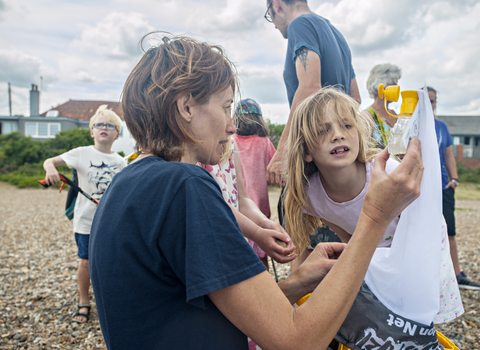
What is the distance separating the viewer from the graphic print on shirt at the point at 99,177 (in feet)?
14.1

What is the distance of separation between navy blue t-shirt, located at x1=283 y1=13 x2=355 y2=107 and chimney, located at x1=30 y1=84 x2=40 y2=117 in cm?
4367

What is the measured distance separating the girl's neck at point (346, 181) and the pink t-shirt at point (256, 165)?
5.83 feet

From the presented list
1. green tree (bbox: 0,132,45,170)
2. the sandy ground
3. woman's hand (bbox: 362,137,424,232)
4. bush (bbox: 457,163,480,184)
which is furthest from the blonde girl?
bush (bbox: 457,163,480,184)

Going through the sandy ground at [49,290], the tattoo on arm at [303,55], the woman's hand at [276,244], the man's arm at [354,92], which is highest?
the tattoo on arm at [303,55]

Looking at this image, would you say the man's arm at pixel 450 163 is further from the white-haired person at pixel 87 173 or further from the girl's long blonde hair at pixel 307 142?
the white-haired person at pixel 87 173

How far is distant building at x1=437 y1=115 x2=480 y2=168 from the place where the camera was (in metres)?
37.7

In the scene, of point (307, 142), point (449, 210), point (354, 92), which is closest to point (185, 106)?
point (307, 142)

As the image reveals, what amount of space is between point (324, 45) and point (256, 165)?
1781mm

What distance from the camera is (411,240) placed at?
1338 millimetres

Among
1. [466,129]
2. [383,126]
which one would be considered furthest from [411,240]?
[466,129]

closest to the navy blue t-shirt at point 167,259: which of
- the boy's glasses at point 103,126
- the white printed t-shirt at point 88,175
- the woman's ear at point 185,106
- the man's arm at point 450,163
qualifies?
the woman's ear at point 185,106

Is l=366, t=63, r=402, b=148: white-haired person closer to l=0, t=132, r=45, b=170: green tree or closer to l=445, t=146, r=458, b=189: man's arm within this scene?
l=445, t=146, r=458, b=189: man's arm

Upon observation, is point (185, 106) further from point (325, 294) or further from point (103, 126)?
point (103, 126)

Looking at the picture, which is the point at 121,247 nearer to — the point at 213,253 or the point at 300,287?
the point at 213,253
